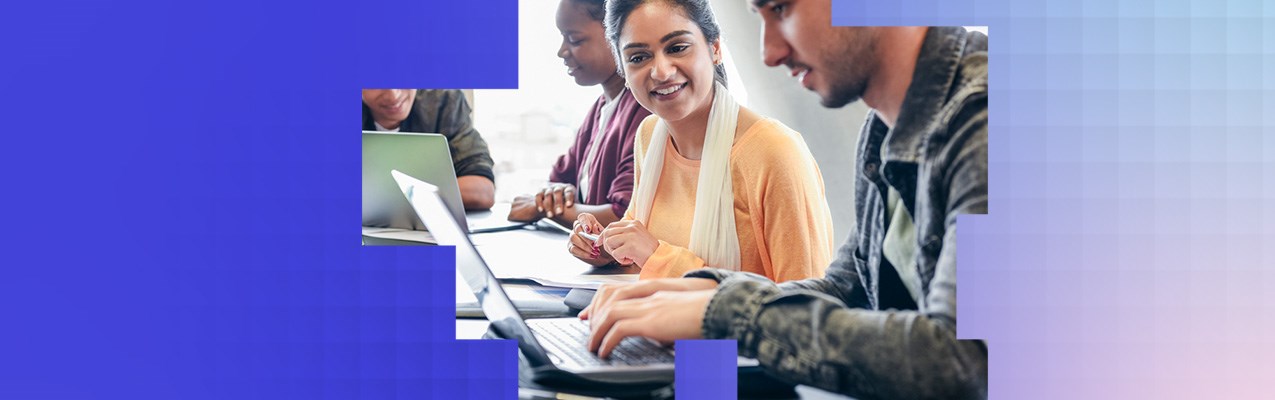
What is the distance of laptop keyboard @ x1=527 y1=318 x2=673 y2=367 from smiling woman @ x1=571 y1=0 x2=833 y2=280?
0.14m

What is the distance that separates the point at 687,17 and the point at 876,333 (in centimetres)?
64

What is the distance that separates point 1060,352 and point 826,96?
1.99ft

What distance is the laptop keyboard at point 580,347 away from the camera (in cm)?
192

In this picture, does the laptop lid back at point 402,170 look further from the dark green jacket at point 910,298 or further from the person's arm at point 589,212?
the dark green jacket at point 910,298

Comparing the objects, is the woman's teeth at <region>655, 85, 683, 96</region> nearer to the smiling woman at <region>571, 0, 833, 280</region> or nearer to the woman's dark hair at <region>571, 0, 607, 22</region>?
the smiling woman at <region>571, 0, 833, 280</region>

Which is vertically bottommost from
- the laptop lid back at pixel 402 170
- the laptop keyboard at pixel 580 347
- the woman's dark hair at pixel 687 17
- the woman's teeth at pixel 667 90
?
the laptop keyboard at pixel 580 347

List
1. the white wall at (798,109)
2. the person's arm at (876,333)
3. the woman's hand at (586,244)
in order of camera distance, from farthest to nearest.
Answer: the woman's hand at (586,244) < the white wall at (798,109) < the person's arm at (876,333)

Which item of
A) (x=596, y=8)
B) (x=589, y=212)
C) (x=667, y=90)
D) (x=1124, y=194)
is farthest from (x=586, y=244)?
(x=1124, y=194)

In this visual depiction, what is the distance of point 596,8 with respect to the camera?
6.50 ft

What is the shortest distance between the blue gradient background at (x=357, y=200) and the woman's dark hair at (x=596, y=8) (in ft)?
0.44

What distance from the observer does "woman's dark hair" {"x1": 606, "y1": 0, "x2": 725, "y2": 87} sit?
193cm

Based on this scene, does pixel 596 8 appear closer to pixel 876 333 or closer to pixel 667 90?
pixel 667 90

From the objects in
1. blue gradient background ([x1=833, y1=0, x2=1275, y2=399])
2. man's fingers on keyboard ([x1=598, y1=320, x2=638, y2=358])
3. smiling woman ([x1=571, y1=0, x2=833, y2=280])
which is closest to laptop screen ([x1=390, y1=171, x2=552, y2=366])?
man's fingers on keyboard ([x1=598, y1=320, x2=638, y2=358])

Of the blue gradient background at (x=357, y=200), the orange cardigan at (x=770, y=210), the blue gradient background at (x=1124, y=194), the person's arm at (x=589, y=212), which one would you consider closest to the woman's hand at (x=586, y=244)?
the person's arm at (x=589, y=212)
